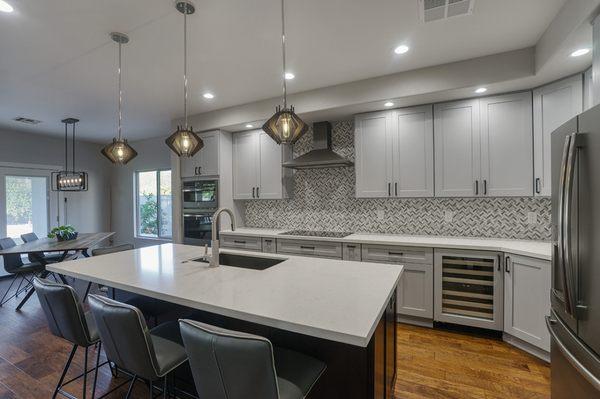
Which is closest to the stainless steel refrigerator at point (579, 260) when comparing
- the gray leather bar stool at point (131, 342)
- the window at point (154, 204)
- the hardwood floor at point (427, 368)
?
the hardwood floor at point (427, 368)

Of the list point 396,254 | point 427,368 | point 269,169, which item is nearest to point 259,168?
point 269,169

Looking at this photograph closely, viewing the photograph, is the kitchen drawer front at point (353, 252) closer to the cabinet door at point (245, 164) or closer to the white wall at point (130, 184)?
the cabinet door at point (245, 164)

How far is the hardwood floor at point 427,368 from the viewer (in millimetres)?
2113

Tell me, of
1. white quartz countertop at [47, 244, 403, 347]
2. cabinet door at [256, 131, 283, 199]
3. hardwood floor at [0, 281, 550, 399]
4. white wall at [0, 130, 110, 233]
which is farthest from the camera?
white wall at [0, 130, 110, 233]

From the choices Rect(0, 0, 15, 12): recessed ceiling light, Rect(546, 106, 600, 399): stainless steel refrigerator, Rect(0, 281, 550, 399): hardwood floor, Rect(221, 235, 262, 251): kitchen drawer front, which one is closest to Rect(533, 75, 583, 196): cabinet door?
Rect(546, 106, 600, 399): stainless steel refrigerator

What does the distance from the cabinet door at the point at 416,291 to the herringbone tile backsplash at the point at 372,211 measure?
0.71 metres

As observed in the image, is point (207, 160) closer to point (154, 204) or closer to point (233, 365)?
point (154, 204)

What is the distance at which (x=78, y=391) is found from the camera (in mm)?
2146

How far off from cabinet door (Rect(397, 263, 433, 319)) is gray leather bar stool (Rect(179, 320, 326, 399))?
2.21m

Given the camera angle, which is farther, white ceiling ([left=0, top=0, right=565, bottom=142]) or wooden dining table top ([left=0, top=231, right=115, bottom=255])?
wooden dining table top ([left=0, top=231, right=115, bottom=255])

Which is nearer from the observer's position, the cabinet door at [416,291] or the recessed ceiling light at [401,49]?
the recessed ceiling light at [401,49]

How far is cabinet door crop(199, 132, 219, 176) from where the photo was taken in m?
4.38

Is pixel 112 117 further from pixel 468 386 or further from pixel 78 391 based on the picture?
pixel 468 386

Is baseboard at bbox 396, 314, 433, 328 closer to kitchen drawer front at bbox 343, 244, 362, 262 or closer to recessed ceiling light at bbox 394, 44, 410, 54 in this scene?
A: kitchen drawer front at bbox 343, 244, 362, 262
